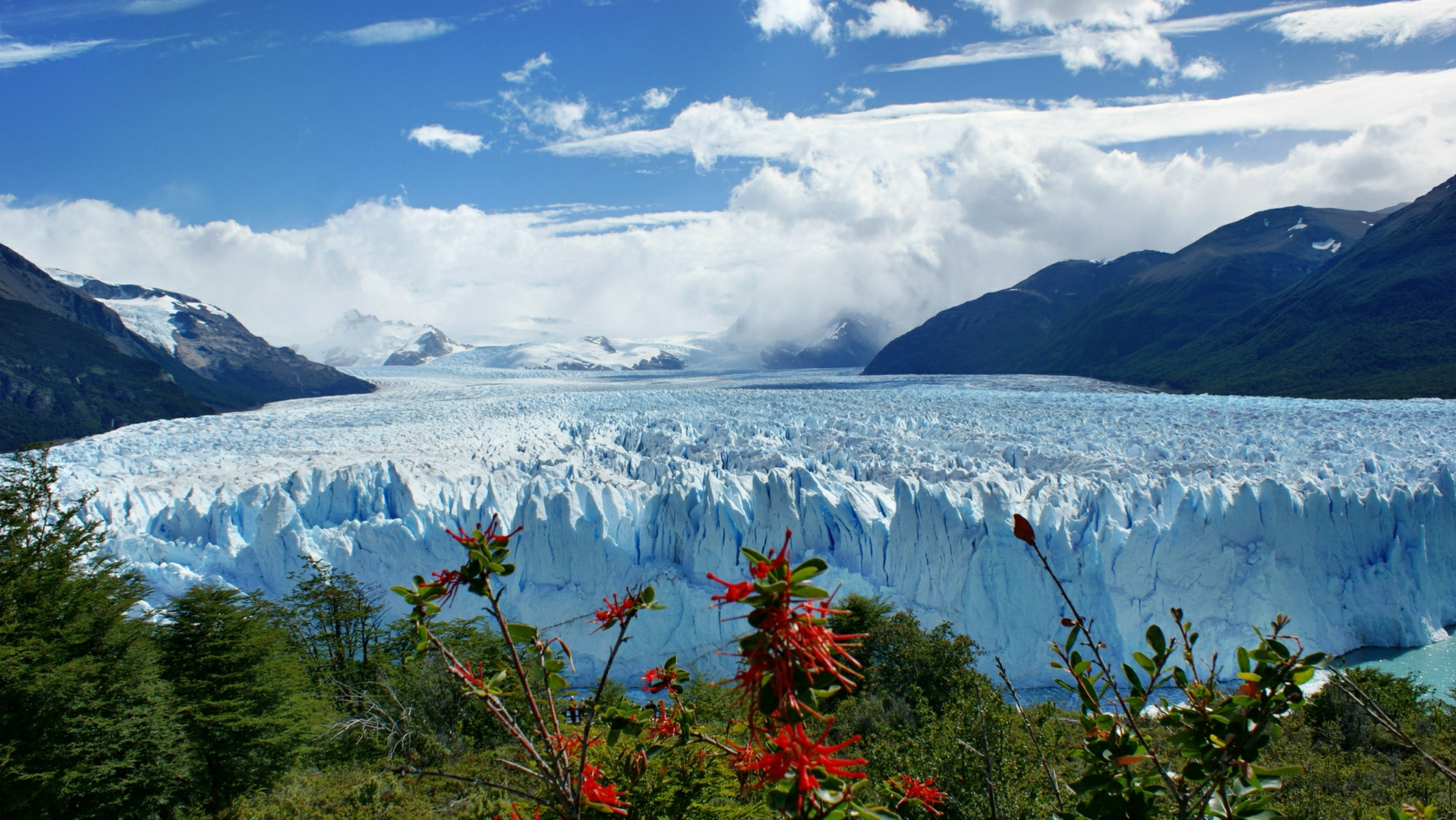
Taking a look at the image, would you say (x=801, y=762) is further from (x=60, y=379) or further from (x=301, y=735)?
(x=60, y=379)

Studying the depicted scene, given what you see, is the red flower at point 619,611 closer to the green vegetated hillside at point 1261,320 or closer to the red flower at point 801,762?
the red flower at point 801,762

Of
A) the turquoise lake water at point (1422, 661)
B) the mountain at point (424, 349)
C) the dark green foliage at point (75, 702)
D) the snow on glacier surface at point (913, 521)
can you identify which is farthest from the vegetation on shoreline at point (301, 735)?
the mountain at point (424, 349)

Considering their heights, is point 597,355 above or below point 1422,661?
above

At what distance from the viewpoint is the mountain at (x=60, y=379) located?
39.2 meters

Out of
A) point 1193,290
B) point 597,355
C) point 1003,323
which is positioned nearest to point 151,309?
point 597,355

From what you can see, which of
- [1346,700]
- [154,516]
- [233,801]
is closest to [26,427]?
[154,516]

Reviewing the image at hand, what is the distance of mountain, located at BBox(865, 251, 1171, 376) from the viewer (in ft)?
290

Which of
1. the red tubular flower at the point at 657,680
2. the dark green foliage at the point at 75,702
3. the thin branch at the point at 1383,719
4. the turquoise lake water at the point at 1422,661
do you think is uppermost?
the red tubular flower at the point at 657,680

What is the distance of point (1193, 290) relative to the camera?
7569cm

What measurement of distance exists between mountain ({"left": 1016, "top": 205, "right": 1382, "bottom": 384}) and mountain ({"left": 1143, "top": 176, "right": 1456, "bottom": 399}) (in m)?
6.14

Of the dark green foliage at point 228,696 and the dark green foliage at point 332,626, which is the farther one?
the dark green foliage at point 332,626

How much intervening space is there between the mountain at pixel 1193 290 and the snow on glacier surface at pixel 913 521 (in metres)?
52.3

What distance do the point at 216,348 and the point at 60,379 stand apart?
24997mm

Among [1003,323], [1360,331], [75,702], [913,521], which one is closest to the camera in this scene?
[75,702]
